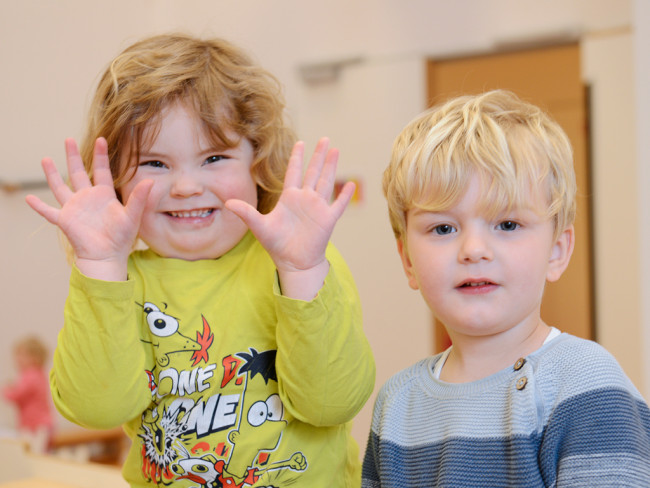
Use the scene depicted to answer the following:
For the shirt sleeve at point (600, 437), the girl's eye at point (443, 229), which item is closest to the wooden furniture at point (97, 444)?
the girl's eye at point (443, 229)

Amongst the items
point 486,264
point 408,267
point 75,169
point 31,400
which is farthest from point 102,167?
point 31,400

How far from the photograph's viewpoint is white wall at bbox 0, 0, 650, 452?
3.69 metres

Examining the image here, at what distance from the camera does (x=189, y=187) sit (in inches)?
44.4

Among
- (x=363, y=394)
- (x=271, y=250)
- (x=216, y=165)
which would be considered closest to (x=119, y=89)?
(x=216, y=165)

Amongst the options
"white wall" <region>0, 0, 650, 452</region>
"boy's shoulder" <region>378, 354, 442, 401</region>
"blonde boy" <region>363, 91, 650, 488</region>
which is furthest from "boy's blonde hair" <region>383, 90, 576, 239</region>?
Result: "white wall" <region>0, 0, 650, 452</region>

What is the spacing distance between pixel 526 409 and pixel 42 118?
3.72 metres

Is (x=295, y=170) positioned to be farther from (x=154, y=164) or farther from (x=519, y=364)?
(x=519, y=364)

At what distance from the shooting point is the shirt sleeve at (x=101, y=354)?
3.54 ft

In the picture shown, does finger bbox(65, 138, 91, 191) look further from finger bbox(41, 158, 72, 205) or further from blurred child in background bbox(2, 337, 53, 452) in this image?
blurred child in background bbox(2, 337, 53, 452)

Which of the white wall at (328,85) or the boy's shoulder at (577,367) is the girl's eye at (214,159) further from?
the white wall at (328,85)

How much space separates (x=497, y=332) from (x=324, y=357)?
23cm

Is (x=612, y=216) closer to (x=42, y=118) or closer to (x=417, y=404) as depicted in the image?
(x=417, y=404)

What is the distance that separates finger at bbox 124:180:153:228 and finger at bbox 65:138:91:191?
89mm

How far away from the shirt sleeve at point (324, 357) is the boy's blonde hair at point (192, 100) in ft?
0.91
